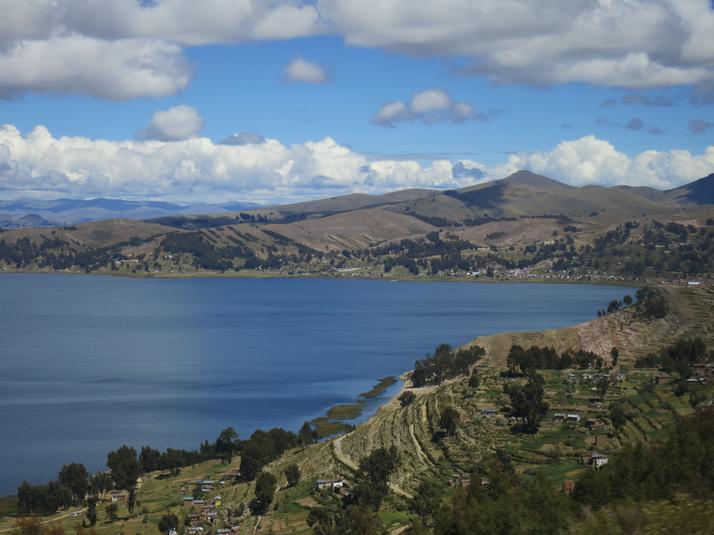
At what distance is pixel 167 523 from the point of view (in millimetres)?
55344

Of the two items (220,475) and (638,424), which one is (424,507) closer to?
(638,424)

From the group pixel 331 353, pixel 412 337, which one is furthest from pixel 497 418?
pixel 412 337

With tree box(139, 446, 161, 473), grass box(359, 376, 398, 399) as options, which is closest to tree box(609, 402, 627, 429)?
tree box(139, 446, 161, 473)

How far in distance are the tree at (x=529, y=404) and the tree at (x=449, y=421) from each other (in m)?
5.05

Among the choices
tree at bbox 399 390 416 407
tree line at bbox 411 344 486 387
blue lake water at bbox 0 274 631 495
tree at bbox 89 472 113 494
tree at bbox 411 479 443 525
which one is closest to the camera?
tree at bbox 411 479 443 525

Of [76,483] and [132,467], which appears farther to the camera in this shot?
[132,467]

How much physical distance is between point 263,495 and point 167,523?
6.80 metres

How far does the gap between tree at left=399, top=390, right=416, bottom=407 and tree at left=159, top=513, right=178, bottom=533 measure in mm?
39671

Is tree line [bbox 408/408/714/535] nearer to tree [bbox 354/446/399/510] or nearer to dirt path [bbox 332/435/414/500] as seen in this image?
tree [bbox 354/446/399/510]

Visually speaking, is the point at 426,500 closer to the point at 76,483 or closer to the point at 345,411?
the point at 76,483

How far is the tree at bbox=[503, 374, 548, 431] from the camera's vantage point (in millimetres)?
68750

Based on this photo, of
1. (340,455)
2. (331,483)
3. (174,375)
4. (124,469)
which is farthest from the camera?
(174,375)

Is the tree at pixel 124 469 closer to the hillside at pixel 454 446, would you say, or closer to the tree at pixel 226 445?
the hillside at pixel 454 446

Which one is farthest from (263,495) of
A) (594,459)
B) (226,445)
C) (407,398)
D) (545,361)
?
(545,361)
